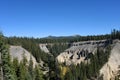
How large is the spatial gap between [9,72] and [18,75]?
18052 mm

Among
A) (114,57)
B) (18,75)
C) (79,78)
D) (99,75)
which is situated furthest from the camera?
(114,57)

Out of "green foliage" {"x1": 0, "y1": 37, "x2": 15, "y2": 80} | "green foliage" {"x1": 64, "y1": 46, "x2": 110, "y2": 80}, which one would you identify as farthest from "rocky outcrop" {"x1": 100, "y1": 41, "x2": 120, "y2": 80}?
"green foliage" {"x1": 0, "y1": 37, "x2": 15, "y2": 80}

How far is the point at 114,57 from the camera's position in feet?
602

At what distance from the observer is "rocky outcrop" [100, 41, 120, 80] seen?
528 feet

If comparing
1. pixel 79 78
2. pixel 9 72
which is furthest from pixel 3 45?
pixel 79 78

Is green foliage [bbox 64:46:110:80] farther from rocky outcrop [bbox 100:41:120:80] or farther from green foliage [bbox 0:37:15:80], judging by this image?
green foliage [bbox 0:37:15:80]

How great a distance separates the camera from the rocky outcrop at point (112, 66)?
528 feet

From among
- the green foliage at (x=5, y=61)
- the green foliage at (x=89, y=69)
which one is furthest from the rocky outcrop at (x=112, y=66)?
the green foliage at (x=5, y=61)

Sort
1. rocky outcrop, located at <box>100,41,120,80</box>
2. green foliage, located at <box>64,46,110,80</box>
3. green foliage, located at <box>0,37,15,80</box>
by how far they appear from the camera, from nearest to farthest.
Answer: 1. green foliage, located at <box>0,37,15,80</box>
2. green foliage, located at <box>64,46,110,80</box>
3. rocky outcrop, located at <box>100,41,120,80</box>

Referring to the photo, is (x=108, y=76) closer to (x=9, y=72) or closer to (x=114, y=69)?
(x=114, y=69)

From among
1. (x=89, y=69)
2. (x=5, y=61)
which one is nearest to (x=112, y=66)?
(x=89, y=69)

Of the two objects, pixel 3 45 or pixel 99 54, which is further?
pixel 99 54

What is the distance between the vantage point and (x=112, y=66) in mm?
173375

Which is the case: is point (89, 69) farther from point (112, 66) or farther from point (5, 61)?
point (5, 61)
